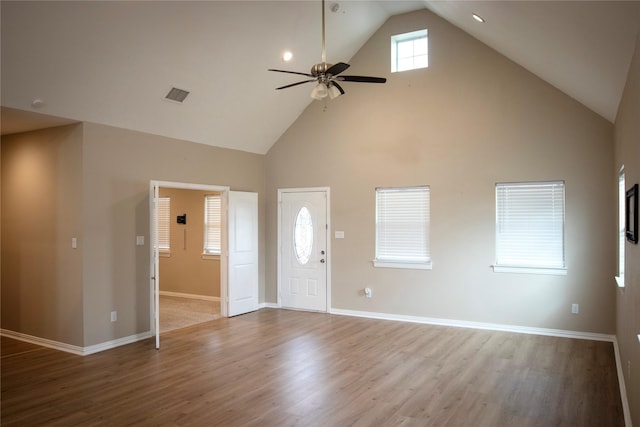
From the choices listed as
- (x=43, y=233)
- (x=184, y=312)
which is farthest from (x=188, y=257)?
(x=43, y=233)

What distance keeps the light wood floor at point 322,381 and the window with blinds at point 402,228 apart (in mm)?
1192

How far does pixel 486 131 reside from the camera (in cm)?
625

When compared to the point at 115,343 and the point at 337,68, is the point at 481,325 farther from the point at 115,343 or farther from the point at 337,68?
the point at 115,343

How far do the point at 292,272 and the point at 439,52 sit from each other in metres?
4.29

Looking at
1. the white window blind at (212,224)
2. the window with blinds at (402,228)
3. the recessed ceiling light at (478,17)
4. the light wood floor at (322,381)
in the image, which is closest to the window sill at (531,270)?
the light wood floor at (322,381)

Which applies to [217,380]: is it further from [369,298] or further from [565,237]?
[565,237]

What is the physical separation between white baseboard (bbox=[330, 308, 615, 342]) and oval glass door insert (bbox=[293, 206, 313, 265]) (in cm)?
105

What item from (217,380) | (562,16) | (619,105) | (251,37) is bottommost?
(217,380)

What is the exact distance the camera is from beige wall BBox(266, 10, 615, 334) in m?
5.68

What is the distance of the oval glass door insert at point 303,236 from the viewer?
7660 millimetres

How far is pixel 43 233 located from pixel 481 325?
19.7ft

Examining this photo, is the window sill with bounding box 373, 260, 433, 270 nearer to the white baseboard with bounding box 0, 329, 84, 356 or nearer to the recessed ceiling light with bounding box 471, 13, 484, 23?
the recessed ceiling light with bounding box 471, 13, 484, 23

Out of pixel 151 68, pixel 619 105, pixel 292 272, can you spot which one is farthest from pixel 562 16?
pixel 292 272

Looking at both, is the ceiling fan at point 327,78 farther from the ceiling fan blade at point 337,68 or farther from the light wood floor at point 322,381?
the light wood floor at point 322,381
